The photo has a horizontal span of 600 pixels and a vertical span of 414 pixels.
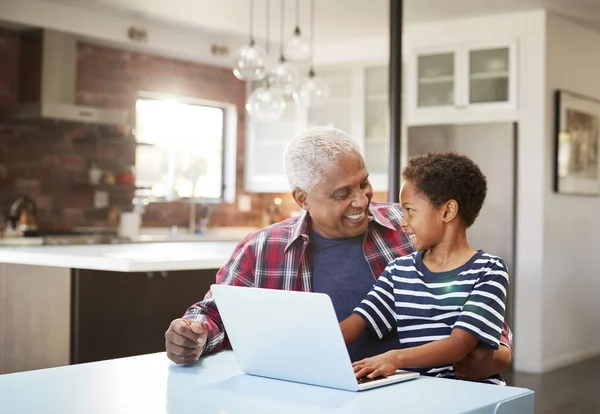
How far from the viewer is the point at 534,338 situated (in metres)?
6.00

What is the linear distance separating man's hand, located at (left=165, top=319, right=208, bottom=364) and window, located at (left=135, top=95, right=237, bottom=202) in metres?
5.05

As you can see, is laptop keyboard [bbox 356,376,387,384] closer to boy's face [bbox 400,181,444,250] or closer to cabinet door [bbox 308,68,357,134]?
boy's face [bbox 400,181,444,250]

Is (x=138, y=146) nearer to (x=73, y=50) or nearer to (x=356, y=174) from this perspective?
(x=73, y=50)

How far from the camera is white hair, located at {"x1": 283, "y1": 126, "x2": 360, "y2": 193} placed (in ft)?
7.31

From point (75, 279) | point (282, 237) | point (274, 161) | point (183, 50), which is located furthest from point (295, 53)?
point (274, 161)

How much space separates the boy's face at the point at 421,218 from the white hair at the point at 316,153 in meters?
0.29

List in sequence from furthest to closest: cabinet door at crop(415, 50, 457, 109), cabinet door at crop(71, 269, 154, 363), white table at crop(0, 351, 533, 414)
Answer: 1. cabinet door at crop(415, 50, 457, 109)
2. cabinet door at crop(71, 269, 154, 363)
3. white table at crop(0, 351, 533, 414)

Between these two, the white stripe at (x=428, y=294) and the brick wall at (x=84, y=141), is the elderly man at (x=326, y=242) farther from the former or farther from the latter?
the brick wall at (x=84, y=141)

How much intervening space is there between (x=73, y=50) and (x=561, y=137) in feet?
11.8

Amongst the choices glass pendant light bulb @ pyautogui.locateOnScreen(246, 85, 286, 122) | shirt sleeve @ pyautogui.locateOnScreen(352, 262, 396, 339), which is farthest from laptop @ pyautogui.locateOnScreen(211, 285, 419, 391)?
glass pendant light bulb @ pyautogui.locateOnScreen(246, 85, 286, 122)

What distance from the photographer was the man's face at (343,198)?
7.34 feet

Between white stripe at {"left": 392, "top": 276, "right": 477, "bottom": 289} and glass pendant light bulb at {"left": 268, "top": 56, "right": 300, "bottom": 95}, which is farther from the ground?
glass pendant light bulb at {"left": 268, "top": 56, "right": 300, "bottom": 95}

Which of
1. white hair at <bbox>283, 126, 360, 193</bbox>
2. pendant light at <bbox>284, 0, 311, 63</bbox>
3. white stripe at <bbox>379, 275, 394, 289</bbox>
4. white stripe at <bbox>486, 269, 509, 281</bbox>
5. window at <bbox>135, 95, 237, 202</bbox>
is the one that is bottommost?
white stripe at <bbox>379, 275, 394, 289</bbox>

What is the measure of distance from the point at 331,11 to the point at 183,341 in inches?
174
